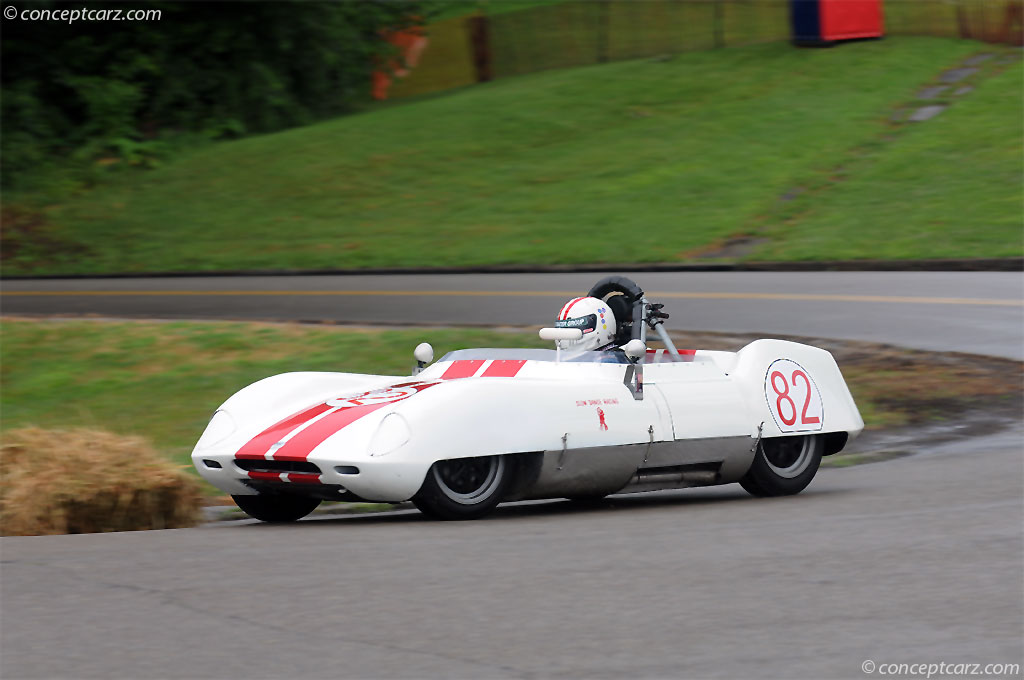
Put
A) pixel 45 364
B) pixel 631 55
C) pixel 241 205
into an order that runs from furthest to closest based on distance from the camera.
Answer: pixel 631 55
pixel 241 205
pixel 45 364

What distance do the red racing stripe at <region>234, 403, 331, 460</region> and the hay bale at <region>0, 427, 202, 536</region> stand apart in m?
0.62

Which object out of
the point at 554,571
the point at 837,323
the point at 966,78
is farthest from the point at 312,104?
the point at 554,571

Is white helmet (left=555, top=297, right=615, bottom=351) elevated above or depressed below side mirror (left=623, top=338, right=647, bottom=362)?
above

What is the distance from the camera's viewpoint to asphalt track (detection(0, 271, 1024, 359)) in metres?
17.5

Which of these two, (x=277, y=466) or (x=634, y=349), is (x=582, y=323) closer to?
(x=634, y=349)

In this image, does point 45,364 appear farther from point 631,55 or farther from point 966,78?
point 631,55

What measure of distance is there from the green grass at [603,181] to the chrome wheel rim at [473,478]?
16.9m

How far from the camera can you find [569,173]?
32844 mm

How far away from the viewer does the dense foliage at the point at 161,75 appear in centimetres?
3641

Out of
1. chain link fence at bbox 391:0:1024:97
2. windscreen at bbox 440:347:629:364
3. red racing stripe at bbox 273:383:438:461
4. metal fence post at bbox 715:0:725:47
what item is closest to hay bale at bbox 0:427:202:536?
red racing stripe at bbox 273:383:438:461

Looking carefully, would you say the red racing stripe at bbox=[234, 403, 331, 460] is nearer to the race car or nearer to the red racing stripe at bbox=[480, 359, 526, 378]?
the race car

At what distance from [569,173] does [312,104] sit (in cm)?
1203

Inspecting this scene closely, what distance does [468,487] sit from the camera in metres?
8.40

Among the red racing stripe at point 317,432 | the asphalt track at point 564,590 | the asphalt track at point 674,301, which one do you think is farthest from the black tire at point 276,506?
the asphalt track at point 674,301
